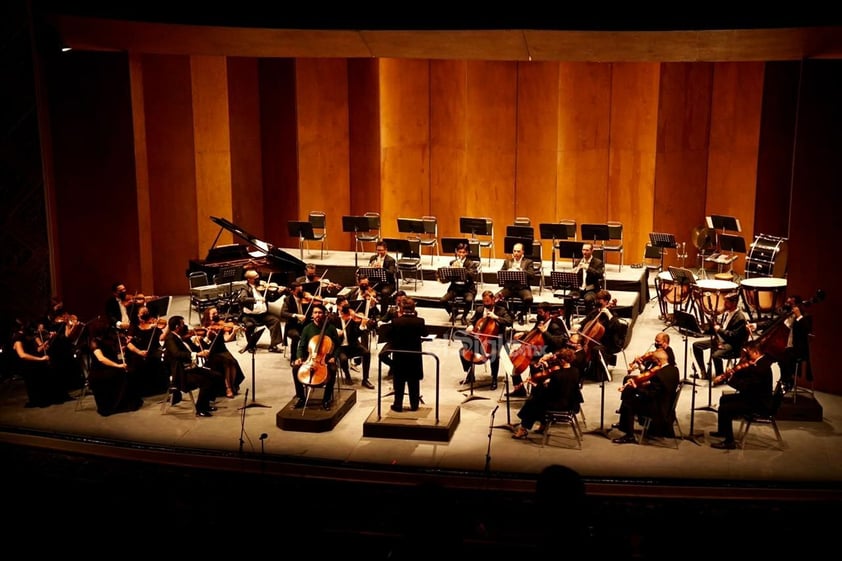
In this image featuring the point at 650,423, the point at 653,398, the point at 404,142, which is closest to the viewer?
the point at 653,398

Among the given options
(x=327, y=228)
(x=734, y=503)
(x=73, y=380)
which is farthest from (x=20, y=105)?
(x=734, y=503)

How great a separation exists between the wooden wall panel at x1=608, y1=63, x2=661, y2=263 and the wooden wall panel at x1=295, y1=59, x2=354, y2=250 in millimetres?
5279

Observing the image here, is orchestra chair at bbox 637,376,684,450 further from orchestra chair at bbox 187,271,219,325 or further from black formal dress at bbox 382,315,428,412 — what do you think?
orchestra chair at bbox 187,271,219,325

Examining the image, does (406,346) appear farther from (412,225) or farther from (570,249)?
(412,225)

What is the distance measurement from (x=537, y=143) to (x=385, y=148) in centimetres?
305

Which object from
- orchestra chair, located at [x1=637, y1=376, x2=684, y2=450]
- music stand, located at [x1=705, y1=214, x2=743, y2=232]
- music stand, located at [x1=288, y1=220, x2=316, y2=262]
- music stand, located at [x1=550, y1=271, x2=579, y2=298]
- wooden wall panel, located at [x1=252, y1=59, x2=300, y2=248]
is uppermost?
wooden wall panel, located at [x1=252, y1=59, x2=300, y2=248]

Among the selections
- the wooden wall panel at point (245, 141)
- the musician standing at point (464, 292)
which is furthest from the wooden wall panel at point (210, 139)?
the musician standing at point (464, 292)

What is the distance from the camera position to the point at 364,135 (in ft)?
63.6

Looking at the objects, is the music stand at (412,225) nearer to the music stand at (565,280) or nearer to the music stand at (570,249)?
the music stand at (570,249)

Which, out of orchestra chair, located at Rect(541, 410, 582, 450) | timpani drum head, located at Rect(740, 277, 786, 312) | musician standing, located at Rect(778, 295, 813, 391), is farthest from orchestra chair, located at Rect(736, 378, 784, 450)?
timpani drum head, located at Rect(740, 277, 786, 312)

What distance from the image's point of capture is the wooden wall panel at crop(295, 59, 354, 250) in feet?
60.8

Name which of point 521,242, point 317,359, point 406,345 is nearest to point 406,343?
point 406,345

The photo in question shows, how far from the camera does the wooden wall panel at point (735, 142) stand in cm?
1656

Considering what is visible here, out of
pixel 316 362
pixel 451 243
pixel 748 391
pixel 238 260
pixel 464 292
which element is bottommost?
pixel 748 391
